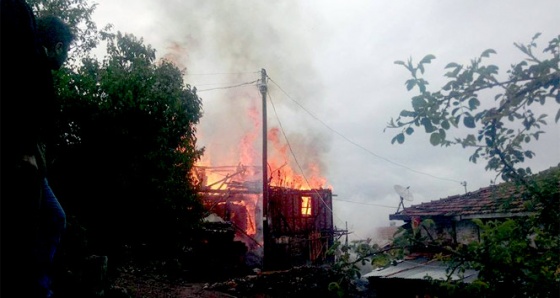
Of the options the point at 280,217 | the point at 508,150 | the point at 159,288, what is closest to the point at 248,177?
the point at 280,217

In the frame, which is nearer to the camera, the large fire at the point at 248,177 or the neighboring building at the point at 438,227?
the neighboring building at the point at 438,227

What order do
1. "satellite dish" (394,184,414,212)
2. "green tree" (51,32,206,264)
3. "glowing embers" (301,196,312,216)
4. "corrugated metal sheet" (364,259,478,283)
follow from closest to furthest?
"green tree" (51,32,206,264)
"corrugated metal sheet" (364,259,478,283)
"satellite dish" (394,184,414,212)
"glowing embers" (301,196,312,216)

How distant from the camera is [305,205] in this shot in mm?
27516

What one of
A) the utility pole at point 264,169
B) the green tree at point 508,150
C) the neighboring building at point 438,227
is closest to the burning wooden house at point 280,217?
the utility pole at point 264,169

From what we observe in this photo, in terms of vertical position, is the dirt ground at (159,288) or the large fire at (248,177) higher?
the large fire at (248,177)

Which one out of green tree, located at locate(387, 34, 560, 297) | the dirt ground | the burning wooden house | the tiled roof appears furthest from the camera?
the burning wooden house

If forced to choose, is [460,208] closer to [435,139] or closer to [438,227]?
[438,227]

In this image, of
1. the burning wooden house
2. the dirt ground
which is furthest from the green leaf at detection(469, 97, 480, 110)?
the burning wooden house

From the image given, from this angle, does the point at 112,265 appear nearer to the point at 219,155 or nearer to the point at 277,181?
the point at 277,181

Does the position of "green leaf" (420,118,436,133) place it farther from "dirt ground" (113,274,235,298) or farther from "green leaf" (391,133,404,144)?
"dirt ground" (113,274,235,298)

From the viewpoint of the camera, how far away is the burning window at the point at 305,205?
27302 millimetres

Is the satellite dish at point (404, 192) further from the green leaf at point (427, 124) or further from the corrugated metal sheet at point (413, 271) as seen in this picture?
the green leaf at point (427, 124)

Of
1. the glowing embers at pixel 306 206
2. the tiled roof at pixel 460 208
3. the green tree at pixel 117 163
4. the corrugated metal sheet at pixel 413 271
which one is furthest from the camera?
the glowing embers at pixel 306 206

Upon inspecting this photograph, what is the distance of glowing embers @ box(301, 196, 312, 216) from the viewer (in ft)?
89.6
